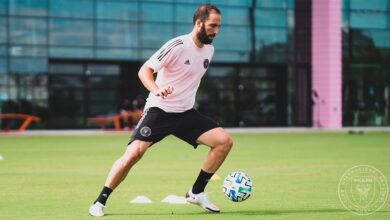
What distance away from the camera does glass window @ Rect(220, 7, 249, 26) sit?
45031 mm

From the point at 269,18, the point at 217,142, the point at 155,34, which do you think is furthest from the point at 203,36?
the point at 269,18

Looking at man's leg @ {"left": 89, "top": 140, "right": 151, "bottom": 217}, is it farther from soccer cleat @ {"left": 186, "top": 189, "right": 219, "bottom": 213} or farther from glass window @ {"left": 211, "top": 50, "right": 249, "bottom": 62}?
glass window @ {"left": 211, "top": 50, "right": 249, "bottom": 62}

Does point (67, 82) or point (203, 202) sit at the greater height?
point (67, 82)

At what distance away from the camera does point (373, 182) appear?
42.7 feet

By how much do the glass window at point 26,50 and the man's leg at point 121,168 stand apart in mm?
32514

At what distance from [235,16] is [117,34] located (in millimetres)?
6502

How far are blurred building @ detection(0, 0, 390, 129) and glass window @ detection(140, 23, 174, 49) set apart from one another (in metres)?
0.05

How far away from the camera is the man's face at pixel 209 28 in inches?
382

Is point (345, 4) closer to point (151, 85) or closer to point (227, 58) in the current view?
point (227, 58)

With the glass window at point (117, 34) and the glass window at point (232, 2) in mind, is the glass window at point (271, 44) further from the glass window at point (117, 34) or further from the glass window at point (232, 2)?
the glass window at point (117, 34)

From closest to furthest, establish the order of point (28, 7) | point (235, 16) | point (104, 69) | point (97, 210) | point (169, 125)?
point (97, 210)
point (169, 125)
point (28, 7)
point (104, 69)
point (235, 16)

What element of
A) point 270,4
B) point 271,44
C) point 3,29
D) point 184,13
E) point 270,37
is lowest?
point 271,44

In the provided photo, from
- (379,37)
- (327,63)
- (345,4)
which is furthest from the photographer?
(379,37)

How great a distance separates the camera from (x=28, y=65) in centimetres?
4147
